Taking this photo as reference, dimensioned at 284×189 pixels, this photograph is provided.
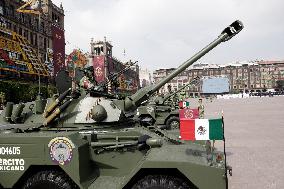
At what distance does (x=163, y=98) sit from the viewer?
67.6ft

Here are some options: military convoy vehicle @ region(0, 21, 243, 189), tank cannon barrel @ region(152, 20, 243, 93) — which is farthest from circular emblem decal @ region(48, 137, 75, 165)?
tank cannon barrel @ region(152, 20, 243, 93)

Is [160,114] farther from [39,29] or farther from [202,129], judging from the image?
[39,29]

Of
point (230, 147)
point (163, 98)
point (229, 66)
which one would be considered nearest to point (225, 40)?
point (230, 147)

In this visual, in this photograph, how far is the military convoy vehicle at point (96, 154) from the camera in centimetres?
542

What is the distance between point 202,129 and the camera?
21.5 feet

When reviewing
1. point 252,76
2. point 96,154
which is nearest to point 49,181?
point 96,154

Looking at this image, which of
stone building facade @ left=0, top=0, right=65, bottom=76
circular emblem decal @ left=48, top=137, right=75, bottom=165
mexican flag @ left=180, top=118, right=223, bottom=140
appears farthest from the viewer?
stone building facade @ left=0, top=0, right=65, bottom=76

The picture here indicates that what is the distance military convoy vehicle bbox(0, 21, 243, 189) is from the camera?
213 inches

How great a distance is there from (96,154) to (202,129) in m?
2.05

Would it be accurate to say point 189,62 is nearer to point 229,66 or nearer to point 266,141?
point 266,141

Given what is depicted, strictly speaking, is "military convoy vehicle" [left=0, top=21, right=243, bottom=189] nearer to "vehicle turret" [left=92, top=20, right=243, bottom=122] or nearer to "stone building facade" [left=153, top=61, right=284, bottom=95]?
"vehicle turret" [left=92, top=20, right=243, bottom=122]

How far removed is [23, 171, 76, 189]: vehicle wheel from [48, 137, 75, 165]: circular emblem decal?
0.29 meters

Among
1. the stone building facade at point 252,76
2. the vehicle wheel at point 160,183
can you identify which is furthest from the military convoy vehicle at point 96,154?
the stone building facade at point 252,76

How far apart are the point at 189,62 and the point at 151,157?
7.74ft
